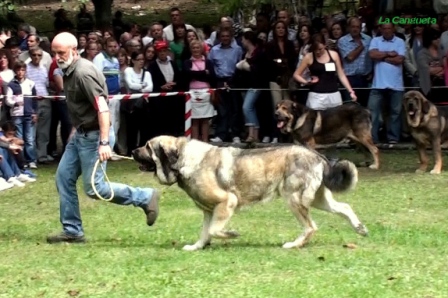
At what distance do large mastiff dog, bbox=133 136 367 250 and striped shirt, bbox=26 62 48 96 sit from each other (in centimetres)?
736

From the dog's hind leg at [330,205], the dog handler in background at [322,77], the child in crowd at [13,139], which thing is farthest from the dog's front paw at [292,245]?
the dog handler in background at [322,77]

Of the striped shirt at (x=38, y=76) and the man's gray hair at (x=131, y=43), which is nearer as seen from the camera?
the striped shirt at (x=38, y=76)

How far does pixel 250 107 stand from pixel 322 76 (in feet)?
5.97

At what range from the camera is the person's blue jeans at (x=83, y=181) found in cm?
1016

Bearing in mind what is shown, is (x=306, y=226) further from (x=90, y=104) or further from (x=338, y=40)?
(x=338, y=40)

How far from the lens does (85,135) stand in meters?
10.2

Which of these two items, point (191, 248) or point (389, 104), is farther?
point (389, 104)

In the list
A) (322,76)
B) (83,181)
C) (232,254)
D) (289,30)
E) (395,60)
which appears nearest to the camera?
(232,254)

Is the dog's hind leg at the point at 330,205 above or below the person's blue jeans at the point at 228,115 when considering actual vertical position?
above

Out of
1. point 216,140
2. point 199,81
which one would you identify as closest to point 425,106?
point 199,81

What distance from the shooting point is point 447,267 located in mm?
9062

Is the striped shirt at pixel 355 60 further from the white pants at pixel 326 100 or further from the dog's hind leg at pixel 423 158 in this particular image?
the dog's hind leg at pixel 423 158

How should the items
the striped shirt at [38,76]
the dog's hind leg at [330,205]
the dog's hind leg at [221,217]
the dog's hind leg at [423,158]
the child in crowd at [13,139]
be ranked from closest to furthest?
the dog's hind leg at [221,217] → the dog's hind leg at [330,205] → the child in crowd at [13,139] → the dog's hind leg at [423,158] → the striped shirt at [38,76]

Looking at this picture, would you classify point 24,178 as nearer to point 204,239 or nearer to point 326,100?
point 326,100
